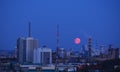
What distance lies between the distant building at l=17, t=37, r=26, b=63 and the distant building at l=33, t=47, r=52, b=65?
1.50 feet

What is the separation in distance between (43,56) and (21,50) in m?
0.90

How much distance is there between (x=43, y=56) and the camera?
36.2 feet

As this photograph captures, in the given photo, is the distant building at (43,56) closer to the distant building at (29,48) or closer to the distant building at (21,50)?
the distant building at (29,48)

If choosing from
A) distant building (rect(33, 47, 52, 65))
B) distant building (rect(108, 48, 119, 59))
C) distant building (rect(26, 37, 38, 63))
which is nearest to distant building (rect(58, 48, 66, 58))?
distant building (rect(33, 47, 52, 65))

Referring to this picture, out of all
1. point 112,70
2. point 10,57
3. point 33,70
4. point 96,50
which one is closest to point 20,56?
point 10,57

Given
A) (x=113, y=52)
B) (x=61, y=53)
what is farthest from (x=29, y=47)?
(x=113, y=52)

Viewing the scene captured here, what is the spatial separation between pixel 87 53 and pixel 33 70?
2.01 metres

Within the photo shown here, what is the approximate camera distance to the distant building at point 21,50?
10.5 meters

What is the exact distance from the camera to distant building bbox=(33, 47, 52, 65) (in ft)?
34.3

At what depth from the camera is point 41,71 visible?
8.78 metres

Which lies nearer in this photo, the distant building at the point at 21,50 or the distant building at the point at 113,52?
the distant building at the point at 113,52

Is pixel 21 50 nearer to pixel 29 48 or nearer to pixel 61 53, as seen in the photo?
pixel 29 48

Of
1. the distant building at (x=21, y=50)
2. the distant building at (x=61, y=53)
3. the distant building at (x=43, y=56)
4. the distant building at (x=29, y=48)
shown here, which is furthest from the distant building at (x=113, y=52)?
the distant building at (x=21, y=50)

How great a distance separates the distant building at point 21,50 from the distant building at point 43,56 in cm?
46
